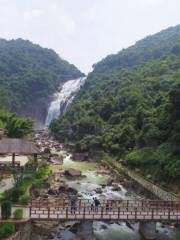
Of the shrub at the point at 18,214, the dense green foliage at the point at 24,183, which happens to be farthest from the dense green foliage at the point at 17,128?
the shrub at the point at 18,214

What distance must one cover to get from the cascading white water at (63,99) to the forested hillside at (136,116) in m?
6.26

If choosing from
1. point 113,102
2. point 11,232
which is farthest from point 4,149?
point 113,102

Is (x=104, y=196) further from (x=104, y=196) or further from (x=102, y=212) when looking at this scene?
(x=102, y=212)

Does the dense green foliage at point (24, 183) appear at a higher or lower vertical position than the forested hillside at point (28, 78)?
lower

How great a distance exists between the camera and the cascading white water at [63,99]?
498 ft

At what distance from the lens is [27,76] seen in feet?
550

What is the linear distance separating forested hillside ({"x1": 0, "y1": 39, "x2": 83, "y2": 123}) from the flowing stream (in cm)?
6407

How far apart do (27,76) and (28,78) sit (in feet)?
6.82

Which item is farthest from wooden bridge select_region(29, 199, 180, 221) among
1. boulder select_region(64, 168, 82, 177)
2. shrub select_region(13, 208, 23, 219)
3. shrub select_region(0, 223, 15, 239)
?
boulder select_region(64, 168, 82, 177)

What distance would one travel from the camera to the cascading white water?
Result: 152 meters

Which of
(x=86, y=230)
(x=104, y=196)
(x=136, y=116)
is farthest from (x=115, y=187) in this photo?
(x=136, y=116)

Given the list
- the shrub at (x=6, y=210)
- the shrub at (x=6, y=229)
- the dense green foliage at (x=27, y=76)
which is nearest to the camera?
the shrub at (x=6, y=229)

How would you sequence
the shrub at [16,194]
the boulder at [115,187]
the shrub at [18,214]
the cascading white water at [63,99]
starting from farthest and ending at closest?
1. the cascading white water at [63,99]
2. the boulder at [115,187]
3. the shrub at [16,194]
4. the shrub at [18,214]

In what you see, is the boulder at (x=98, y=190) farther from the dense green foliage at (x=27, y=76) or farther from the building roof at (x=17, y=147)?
the dense green foliage at (x=27, y=76)
